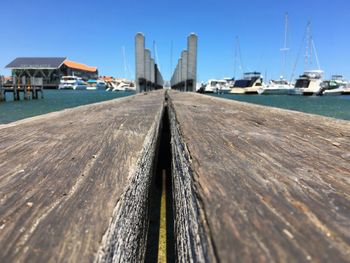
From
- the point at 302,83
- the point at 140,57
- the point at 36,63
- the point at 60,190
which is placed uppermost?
the point at 36,63

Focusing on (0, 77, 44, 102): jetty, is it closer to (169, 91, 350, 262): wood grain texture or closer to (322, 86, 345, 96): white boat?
(169, 91, 350, 262): wood grain texture

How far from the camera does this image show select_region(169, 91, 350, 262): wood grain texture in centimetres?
59

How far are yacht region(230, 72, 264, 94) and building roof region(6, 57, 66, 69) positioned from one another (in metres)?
68.9

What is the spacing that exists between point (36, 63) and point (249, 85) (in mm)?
84333

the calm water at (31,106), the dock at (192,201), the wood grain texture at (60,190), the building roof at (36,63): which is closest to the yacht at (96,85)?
the building roof at (36,63)

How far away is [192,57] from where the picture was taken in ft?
71.5

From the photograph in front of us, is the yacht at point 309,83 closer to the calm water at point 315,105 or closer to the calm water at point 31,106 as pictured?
the calm water at point 315,105

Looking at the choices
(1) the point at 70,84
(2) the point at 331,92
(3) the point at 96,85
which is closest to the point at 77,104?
(2) the point at 331,92

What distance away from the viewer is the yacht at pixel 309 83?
57781mm

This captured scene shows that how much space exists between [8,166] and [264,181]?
0.99 metres

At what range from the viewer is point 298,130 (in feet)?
6.88

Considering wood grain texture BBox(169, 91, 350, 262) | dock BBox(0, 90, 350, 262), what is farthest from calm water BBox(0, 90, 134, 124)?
wood grain texture BBox(169, 91, 350, 262)

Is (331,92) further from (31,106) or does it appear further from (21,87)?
(31,106)

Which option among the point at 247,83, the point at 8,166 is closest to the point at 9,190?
the point at 8,166
